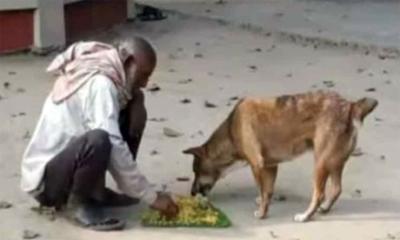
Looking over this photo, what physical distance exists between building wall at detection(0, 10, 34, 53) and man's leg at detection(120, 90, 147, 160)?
172 inches

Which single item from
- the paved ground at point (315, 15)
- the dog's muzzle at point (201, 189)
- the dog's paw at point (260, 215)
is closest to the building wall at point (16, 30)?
the paved ground at point (315, 15)

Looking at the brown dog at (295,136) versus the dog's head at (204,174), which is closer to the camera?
the brown dog at (295,136)

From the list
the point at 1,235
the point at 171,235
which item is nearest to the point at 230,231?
the point at 171,235

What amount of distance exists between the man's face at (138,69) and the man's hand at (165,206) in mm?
571

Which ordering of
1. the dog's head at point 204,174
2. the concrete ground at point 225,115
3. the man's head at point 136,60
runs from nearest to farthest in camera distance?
Result: the man's head at point 136,60
the concrete ground at point 225,115
the dog's head at point 204,174

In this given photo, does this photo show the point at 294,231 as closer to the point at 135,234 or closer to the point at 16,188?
the point at 135,234

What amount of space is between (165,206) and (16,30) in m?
5.04

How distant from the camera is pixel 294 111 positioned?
20.6 feet

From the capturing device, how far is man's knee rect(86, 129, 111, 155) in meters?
5.80

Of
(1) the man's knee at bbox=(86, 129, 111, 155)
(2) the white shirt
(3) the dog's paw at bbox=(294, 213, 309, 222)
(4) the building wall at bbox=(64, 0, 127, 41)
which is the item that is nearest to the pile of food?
(2) the white shirt

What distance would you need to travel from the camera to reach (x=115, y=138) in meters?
5.84

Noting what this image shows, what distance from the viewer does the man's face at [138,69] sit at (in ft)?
19.6

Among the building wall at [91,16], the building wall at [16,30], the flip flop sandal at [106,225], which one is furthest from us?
the building wall at [91,16]

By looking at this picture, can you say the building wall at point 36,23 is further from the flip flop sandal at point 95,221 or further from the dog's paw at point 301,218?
the dog's paw at point 301,218
